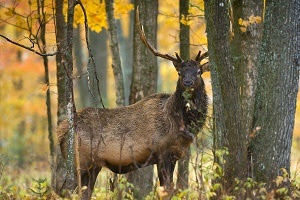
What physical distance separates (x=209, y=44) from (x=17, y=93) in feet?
52.4

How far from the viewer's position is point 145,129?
1005 centimetres

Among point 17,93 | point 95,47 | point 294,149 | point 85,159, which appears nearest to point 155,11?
point 85,159

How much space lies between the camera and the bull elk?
989cm

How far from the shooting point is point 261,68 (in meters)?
8.17

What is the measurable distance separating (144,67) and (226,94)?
10.5 ft

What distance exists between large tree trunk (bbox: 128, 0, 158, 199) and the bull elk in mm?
809

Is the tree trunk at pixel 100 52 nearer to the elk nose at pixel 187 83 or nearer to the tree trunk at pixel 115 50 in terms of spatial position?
the tree trunk at pixel 115 50

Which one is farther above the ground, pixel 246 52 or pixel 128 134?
pixel 246 52

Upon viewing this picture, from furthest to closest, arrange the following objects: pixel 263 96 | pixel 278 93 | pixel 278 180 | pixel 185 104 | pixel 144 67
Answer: pixel 144 67 < pixel 185 104 < pixel 263 96 < pixel 278 93 < pixel 278 180

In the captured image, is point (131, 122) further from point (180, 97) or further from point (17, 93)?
point (17, 93)

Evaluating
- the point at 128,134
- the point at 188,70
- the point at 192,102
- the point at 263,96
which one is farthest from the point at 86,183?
the point at 263,96

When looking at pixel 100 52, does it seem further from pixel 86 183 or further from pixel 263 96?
pixel 263 96

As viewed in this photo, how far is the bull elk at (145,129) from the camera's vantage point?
989 centimetres

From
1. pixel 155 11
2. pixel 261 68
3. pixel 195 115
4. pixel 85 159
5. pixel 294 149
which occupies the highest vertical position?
pixel 155 11
